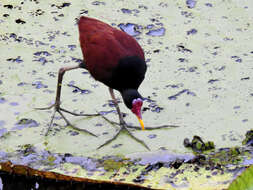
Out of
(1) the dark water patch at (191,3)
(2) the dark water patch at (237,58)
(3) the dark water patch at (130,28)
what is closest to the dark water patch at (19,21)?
(3) the dark water patch at (130,28)

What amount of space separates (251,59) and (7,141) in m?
1.27

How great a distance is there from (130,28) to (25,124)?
2.90 ft

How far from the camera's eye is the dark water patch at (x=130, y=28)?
9.98 ft

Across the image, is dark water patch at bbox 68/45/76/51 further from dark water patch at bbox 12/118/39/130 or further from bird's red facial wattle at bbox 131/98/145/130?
bird's red facial wattle at bbox 131/98/145/130

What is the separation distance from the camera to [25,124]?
8.17 ft

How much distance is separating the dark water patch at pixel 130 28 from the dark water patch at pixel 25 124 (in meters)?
0.81

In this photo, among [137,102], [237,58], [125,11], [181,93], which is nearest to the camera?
[137,102]

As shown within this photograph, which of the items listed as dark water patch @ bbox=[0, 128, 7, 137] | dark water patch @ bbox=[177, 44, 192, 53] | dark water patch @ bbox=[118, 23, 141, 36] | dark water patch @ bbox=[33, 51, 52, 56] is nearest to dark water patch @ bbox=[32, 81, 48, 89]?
dark water patch @ bbox=[33, 51, 52, 56]

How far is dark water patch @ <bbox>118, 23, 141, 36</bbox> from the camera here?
304cm

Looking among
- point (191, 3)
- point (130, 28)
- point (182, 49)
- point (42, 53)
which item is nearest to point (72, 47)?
point (42, 53)

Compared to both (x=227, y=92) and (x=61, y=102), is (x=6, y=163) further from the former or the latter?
(x=227, y=92)

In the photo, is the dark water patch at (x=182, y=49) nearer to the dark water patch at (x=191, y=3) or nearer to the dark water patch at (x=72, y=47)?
the dark water patch at (x=191, y=3)

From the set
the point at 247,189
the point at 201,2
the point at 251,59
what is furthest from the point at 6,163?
the point at 201,2

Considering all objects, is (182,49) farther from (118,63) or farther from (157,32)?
(118,63)
